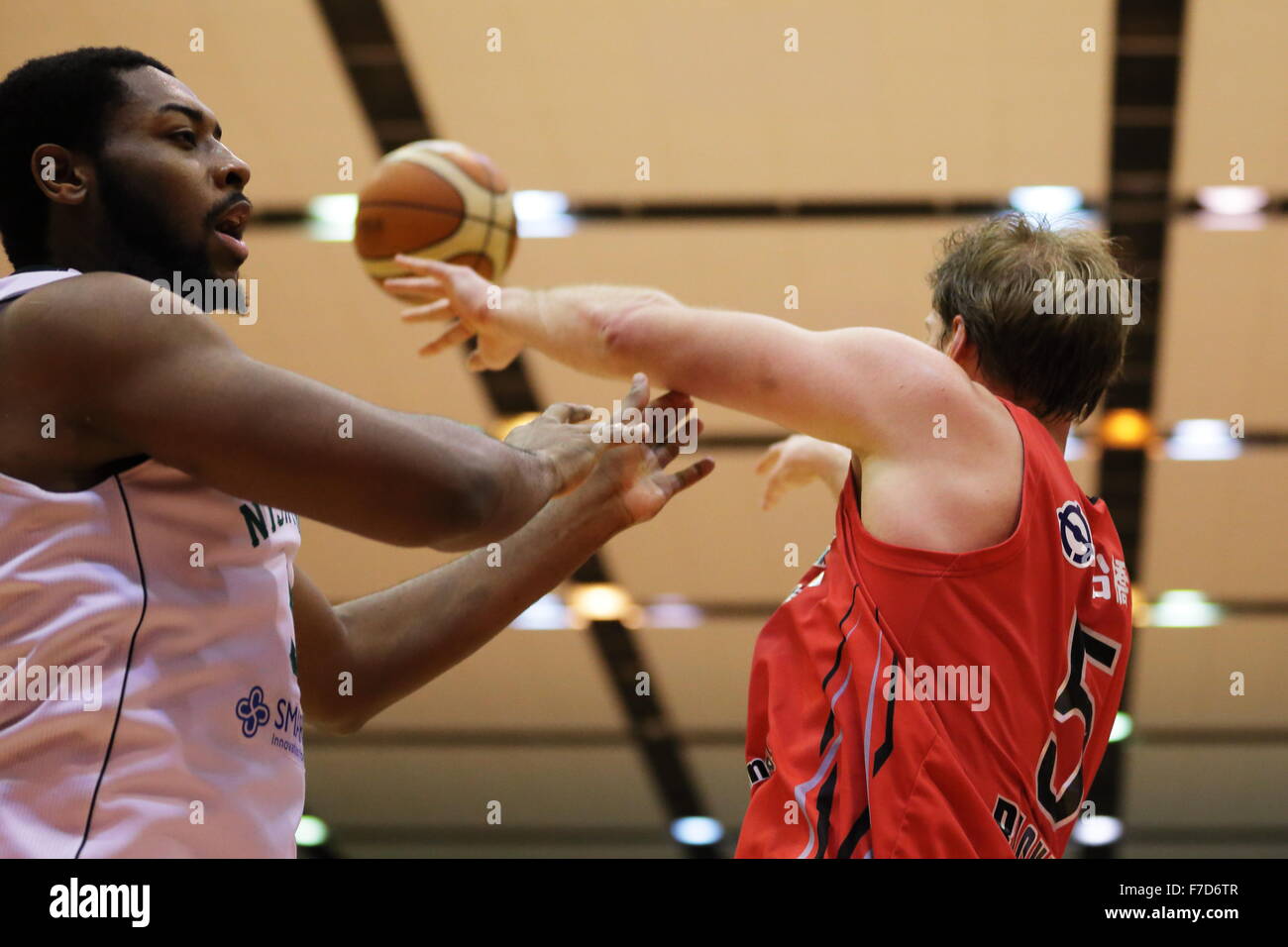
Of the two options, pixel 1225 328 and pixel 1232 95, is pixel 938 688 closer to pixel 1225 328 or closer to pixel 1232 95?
pixel 1232 95

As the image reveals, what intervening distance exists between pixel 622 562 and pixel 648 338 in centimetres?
793

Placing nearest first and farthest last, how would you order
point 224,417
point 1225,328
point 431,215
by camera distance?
point 224,417 < point 431,215 < point 1225,328

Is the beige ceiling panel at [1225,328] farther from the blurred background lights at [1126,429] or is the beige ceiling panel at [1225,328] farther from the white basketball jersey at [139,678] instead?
the white basketball jersey at [139,678]

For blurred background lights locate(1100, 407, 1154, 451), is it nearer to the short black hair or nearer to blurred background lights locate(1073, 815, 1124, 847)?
blurred background lights locate(1073, 815, 1124, 847)

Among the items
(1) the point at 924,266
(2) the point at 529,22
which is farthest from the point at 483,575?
(1) the point at 924,266

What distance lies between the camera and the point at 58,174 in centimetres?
253

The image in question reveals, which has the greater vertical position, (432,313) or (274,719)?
(432,313)

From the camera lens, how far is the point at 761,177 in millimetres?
8016

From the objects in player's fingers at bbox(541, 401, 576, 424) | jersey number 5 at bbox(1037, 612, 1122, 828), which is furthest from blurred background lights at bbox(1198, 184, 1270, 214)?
player's fingers at bbox(541, 401, 576, 424)

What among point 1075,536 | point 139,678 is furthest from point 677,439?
point 139,678

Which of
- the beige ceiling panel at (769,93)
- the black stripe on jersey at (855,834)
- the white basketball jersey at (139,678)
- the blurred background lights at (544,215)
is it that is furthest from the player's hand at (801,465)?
the blurred background lights at (544,215)

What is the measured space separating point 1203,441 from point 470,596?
7504 mm
